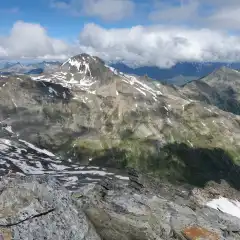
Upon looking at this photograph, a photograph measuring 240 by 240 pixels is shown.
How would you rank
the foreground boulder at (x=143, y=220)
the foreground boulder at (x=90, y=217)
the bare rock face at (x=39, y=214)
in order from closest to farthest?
the bare rock face at (x=39, y=214)
the foreground boulder at (x=90, y=217)
the foreground boulder at (x=143, y=220)

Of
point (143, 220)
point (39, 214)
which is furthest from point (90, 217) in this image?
point (39, 214)

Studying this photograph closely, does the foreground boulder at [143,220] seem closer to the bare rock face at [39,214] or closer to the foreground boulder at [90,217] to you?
the foreground boulder at [90,217]

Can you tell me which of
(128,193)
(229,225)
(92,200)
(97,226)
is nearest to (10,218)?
(97,226)

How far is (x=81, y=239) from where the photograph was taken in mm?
29781

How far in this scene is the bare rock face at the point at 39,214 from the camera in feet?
92.5

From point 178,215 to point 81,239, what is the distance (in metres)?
13.7

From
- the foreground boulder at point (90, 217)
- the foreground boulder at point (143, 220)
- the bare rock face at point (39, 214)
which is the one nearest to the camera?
the bare rock face at point (39, 214)

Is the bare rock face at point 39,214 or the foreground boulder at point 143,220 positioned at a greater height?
the bare rock face at point 39,214

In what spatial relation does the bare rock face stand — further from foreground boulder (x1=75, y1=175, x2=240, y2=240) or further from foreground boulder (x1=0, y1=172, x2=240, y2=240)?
foreground boulder (x1=75, y1=175, x2=240, y2=240)

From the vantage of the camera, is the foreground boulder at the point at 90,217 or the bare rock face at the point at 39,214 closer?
the bare rock face at the point at 39,214

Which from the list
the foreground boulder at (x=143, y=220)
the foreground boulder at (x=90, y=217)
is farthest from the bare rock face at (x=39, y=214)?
the foreground boulder at (x=143, y=220)

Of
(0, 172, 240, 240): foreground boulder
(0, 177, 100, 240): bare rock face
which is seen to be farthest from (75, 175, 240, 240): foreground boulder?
(0, 177, 100, 240): bare rock face

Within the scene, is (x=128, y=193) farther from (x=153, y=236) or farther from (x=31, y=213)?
(x=31, y=213)

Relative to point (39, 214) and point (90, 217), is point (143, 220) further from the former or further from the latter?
point (39, 214)
